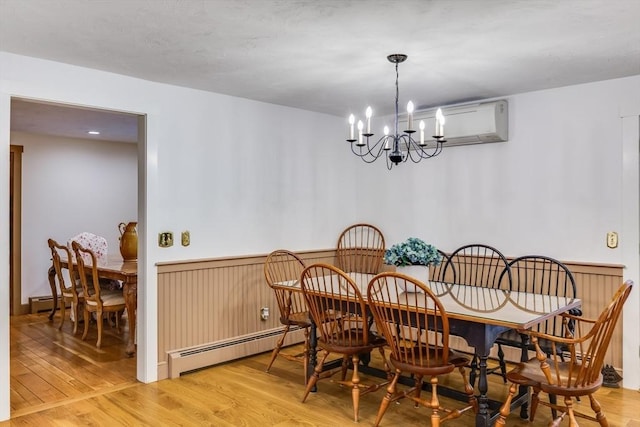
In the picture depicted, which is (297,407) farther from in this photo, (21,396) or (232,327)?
(21,396)

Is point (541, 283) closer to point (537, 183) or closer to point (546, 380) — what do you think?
point (537, 183)

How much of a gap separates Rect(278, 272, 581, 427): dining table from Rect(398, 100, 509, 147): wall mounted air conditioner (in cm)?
157

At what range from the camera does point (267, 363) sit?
13.4 ft

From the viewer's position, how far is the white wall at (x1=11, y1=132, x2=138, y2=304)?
6.17 meters

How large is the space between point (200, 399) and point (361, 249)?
242cm

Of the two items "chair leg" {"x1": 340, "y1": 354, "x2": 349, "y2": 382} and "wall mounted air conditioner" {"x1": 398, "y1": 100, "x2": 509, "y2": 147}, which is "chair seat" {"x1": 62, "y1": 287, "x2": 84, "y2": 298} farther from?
"wall mounted air conditioner" {"x1": 398, "y1": 100, "x2": 509, "y2": 147}

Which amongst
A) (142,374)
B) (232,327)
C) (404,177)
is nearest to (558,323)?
(404,177)

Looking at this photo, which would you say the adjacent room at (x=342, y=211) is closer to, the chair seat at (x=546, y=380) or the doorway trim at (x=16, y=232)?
the chair seat at (x=546, y=380)

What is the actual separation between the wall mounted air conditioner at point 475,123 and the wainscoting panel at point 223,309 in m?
1.20

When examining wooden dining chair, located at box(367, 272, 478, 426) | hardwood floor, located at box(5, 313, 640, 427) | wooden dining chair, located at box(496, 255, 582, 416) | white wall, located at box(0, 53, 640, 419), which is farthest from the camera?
white wall, located at box(0, 53, 640, 419)

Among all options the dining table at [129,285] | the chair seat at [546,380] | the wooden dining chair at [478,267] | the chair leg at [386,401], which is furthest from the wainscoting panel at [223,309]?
the chair leg at [386,401]

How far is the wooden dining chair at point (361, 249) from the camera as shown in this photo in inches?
200

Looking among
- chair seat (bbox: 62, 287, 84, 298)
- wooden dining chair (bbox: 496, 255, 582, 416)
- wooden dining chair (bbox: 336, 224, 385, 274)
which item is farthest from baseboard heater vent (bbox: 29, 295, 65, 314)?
wooden dining chair (bbox: 496, 255, 582, 416)

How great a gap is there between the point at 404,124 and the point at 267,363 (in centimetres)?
254
